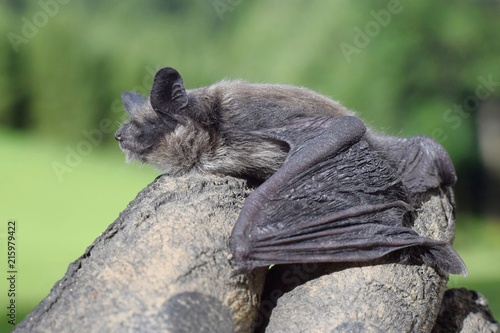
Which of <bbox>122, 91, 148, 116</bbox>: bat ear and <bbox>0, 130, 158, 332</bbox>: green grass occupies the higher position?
<bbox>0, 130, 158, 332</bbox>: green grass

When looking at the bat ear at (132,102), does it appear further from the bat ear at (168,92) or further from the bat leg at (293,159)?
the bat leg at (293,159)

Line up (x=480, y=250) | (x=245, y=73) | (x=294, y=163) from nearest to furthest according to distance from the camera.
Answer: (x=294, y=163)
(x=245, y=73)
(x=480, y=250)

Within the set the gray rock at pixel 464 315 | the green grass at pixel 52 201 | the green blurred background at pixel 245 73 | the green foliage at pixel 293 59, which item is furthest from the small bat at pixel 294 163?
the green foliage at pixel 293 59

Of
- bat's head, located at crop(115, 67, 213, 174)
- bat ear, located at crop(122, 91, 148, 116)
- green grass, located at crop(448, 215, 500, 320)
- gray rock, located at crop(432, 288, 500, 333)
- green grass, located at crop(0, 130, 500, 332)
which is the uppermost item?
green grass, located at crop(0, 130, 500, 332)

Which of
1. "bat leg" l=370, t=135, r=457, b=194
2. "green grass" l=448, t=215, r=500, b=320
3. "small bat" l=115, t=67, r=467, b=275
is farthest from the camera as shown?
"green grass" l=448, t=215, r=500, b=320

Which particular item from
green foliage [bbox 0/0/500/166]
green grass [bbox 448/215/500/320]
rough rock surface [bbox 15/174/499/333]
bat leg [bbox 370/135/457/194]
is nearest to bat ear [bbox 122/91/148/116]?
rough rock surface [bbox 15/174/499/333]

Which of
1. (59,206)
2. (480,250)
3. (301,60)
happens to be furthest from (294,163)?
(480,250)

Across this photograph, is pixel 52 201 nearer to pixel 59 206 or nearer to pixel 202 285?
pixel 59 206

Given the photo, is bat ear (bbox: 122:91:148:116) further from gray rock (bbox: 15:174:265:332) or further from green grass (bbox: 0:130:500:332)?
green grass (bbox: 0:130:500:332)
